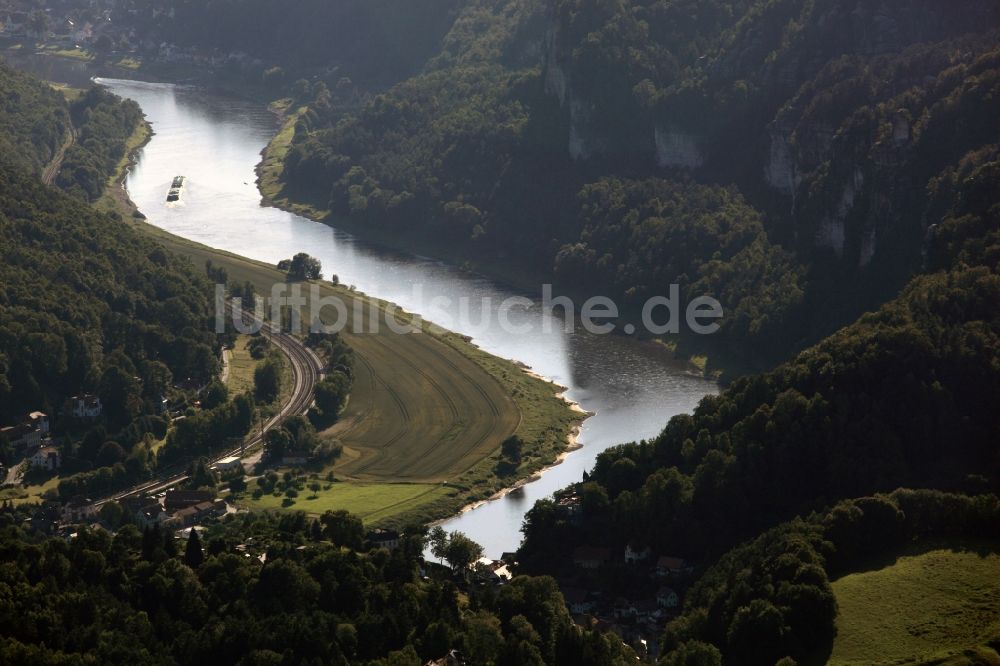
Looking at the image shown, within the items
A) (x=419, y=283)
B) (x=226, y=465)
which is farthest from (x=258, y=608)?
(x=419, y=283)

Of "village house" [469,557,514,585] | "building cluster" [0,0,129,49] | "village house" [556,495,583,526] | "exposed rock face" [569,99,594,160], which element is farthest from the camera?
"building cluster" [0,0,129,49]

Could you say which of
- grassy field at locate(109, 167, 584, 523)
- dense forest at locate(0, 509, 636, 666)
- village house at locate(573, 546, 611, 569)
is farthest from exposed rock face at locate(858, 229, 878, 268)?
dense forest at locate(0, 509, 636, 666)

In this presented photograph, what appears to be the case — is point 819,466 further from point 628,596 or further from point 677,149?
point 677,149

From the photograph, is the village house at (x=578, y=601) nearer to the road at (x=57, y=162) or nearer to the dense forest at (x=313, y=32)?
the road at (x=57, y=162)

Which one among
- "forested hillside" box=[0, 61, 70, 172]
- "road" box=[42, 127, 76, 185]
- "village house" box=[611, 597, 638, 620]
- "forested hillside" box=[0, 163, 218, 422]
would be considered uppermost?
"forested hillside" box=[0, 61, 70, 172]

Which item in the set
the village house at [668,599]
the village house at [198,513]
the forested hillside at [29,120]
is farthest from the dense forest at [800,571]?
the forested hillside at [29,120]

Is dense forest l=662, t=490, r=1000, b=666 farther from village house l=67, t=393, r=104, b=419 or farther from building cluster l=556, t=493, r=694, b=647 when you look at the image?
village house l=67, t=393, r=104, b=419

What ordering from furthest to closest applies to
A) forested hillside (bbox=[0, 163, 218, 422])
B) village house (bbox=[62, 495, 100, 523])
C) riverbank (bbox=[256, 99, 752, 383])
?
1. riverbank (bbox=[256, 99, 752, 383])
2. forested hillside (bbox=[0, 163, 218, 422])
3. village house (bbox=[62, 495, 100, 523])
